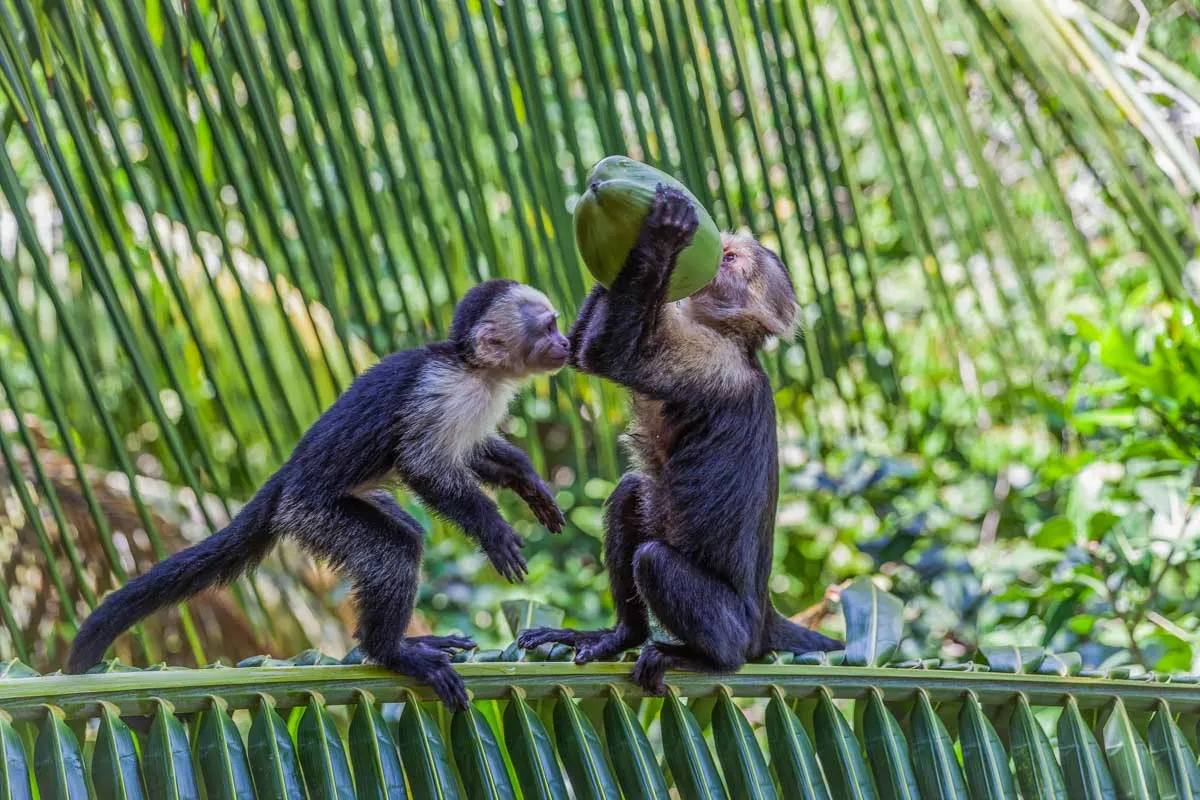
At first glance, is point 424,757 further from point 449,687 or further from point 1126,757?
point 1126,757

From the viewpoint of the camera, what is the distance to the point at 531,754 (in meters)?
2.24

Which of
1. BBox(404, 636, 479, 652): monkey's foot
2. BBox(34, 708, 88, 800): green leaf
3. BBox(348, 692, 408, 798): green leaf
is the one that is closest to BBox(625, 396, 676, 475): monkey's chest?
BBox(404, 636, 479, 652): monkey's foot

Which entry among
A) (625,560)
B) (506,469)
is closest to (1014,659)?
(625,560)

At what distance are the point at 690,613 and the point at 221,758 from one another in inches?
50.1

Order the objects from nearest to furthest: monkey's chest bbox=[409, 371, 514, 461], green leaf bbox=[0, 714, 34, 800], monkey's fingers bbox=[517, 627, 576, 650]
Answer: green leaf bbox=[0, 714, 34, 800]
monkey's fingers bbox=[517, 627, 576, 650]
monkey's chest bbox=[409, 371, 514, 461]

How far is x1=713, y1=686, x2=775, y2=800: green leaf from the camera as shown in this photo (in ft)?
7.63

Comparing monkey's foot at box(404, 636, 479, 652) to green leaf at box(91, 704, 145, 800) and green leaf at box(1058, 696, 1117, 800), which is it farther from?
green leaf at box(1058, 696, 1117, 800)

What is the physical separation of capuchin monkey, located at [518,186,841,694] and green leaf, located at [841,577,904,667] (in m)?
0.25

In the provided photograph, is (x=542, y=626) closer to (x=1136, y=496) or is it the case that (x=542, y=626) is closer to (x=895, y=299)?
(x=1136, y=496)

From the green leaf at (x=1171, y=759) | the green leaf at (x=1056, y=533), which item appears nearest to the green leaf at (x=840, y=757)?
the green leaf at (x=1171, y=759)

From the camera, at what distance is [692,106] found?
9.88ft

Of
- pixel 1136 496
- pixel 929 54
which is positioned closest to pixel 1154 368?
pixel 1136 496

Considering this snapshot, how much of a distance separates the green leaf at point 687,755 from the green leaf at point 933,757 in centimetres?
42

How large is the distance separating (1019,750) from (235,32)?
209 cm
